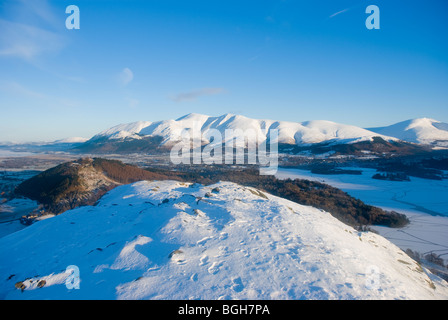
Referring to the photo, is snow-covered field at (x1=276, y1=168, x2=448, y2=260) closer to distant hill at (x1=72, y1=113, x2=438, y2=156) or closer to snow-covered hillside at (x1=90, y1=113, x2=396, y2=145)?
distant hill at (x1=72, y1=113, x2=438, y2=156)

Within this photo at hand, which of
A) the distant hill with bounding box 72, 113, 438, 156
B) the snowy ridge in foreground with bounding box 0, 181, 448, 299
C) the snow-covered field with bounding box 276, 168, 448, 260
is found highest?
the distant hill with bounding box 72, 113, 438, 156

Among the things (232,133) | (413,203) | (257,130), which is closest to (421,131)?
(257,130)

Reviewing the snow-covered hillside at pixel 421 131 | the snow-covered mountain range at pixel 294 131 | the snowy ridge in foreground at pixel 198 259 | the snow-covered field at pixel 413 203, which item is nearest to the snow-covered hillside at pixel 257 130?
the snow-covered mountain range at pixel 294 131

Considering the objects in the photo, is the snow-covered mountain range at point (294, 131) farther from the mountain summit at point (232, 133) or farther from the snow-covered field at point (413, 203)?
the snow-covered field at point (413, 203)

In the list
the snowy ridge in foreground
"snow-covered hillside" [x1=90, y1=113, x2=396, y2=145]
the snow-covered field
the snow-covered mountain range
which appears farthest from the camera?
"snow-covered hillside" [x1=90, y1=113, x2=396, y2=145]

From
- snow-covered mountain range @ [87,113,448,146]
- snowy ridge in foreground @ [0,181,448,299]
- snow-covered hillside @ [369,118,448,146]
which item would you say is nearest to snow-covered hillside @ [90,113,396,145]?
snow-covered mountain range @ [87,113,448,146]

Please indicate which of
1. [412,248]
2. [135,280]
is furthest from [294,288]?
[412,248]
